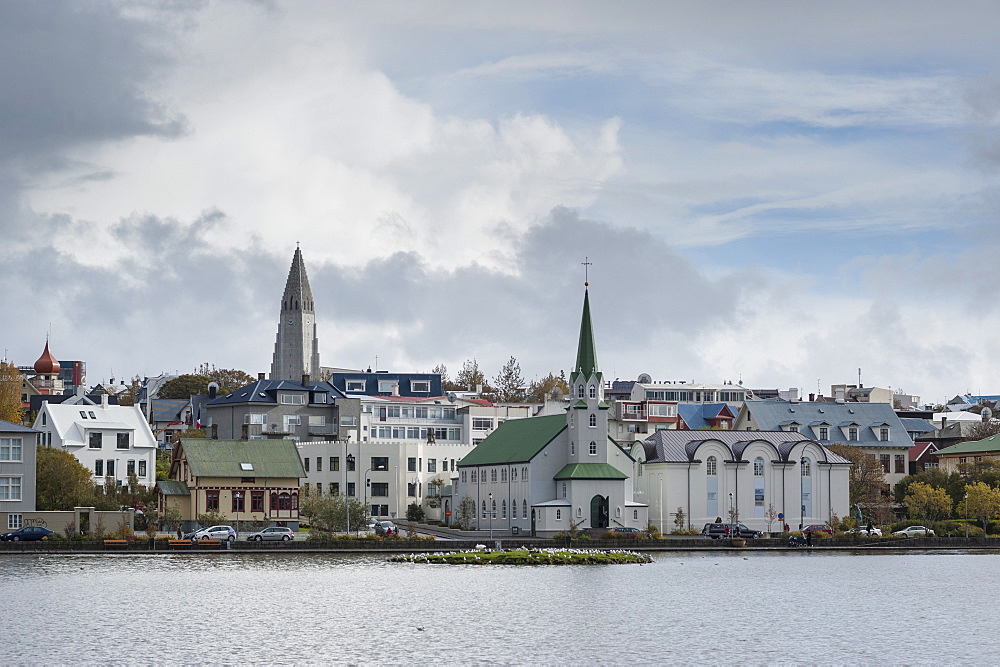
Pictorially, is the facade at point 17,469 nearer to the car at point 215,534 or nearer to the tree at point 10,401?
the car at point 215,534

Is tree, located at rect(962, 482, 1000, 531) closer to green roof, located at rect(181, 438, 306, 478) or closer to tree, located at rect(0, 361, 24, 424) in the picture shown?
green roof, located at rect(181, 438, 306, 478)

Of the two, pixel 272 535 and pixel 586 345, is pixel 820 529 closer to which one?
pixel 586 345

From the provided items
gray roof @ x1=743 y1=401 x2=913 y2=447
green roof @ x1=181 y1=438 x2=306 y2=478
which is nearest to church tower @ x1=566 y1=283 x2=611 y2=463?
green roof @ x1=181 y1=438 x2=306 y2=478

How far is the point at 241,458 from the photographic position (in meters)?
113

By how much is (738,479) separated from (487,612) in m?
64.7

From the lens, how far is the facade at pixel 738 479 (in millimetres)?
115938

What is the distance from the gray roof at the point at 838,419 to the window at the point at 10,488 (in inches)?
2779

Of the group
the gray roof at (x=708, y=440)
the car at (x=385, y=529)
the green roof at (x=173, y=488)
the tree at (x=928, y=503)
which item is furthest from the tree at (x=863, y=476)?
the green roof at (x=173, y=488)

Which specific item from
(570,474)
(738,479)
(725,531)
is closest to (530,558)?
(725,531)

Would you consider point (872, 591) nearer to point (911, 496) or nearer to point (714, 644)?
point (714, 644)

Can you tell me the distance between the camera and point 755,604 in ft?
197

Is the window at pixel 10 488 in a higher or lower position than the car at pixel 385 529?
higher

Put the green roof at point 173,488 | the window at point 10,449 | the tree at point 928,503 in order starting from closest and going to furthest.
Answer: the window at point 10,449 → the green roof at point 173,488 → the tree at point 928,503

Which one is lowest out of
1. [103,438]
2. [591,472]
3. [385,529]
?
[385,529]
